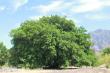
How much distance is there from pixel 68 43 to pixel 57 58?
3640 mm

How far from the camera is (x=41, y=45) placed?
63500mm

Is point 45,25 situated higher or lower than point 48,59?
higher

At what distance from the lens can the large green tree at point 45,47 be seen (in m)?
63.0

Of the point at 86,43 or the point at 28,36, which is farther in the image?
the point at 86,43

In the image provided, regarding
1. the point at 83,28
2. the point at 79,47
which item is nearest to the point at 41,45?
the point at 79,47

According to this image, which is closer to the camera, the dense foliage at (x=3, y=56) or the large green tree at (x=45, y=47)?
the large green tree at (x=45, y=47)

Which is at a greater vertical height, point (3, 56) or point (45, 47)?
point (3, 56)

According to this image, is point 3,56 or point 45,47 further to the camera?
point 3,56

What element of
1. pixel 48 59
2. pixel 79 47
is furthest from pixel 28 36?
pixel 79 47

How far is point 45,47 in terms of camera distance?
62.5 meters

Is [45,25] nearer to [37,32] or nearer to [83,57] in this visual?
[37,32]

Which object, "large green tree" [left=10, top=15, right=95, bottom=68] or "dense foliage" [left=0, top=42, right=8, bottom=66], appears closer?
"large green tree" [left=10, top=15, right=95, bottom=68]

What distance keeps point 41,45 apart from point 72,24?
9.71 metres

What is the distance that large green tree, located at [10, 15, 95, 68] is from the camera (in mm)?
63022
